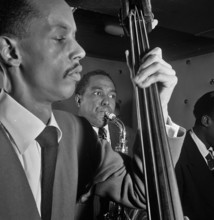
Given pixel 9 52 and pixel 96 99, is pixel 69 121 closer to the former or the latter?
pixel 9 52

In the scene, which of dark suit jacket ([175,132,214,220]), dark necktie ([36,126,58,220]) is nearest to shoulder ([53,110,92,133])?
dark necktie ([36,126,58,220])

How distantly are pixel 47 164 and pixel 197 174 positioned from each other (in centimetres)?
159

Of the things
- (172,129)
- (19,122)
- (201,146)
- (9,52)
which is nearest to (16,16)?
(9,52)

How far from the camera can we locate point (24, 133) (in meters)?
0.77

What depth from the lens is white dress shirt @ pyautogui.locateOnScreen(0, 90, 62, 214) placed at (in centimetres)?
77

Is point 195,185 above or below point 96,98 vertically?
below

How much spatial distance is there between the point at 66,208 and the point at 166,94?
0.41m

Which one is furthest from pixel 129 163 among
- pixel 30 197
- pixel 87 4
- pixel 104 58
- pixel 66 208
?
pixel 104 58

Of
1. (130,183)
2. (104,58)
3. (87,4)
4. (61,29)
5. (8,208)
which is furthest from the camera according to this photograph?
(104,58)

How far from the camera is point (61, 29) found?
79 cm

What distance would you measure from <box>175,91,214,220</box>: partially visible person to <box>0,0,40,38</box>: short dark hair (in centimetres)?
159

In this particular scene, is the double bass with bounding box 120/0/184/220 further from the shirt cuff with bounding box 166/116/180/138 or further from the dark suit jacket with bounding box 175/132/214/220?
the dark suit jacket with bounding box 175/132/214/220

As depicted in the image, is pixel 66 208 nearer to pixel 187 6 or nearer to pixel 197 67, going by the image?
pixel 187 6

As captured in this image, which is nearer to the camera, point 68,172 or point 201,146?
point 68,172
